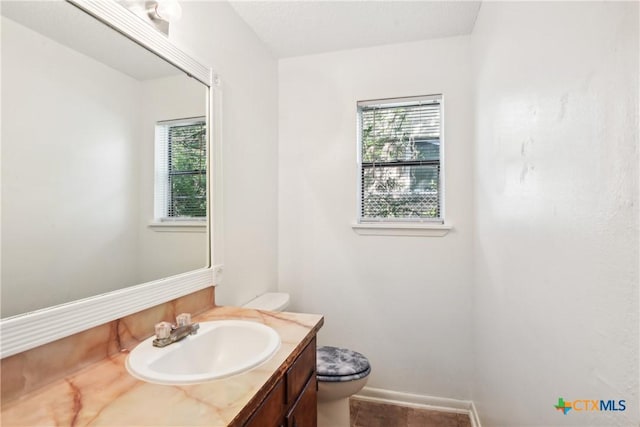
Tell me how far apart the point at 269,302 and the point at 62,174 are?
4.30 feet

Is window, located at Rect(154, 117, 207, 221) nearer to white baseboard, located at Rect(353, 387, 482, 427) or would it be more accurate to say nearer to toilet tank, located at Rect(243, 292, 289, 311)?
toilet tank, located at Rect(243, 292, 289, 311)

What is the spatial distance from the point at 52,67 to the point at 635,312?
5.00 ft

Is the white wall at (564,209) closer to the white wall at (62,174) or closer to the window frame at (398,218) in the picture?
the window frame at (398,218)

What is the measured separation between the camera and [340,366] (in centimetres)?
165

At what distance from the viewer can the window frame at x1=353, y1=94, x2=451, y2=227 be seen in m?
2.06

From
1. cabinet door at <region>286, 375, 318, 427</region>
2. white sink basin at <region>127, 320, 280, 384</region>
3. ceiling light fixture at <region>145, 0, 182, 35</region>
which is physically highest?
ceiling light fixture at <region>145, 0, 182, 35</region>

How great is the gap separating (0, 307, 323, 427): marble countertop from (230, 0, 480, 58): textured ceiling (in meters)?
1.84

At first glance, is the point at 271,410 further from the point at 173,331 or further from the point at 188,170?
the point at 188,170

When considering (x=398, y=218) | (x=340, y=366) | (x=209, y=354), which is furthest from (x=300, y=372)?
(x=398, y=218)

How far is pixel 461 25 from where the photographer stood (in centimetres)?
191

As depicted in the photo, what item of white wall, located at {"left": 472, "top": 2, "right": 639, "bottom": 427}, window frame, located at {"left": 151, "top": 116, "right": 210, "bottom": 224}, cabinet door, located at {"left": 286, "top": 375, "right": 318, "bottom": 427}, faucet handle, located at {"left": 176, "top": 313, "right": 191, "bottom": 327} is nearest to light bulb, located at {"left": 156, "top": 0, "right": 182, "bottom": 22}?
window frame, located at {"left": 151, "top": 116, "right": 210, "bottom": 224}

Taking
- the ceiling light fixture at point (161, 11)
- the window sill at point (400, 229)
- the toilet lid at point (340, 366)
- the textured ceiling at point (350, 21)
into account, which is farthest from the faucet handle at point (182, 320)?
the textured ceiling at point (350, 21)

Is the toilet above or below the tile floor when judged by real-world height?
above

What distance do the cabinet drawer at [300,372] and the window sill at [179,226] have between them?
29.0 inches
